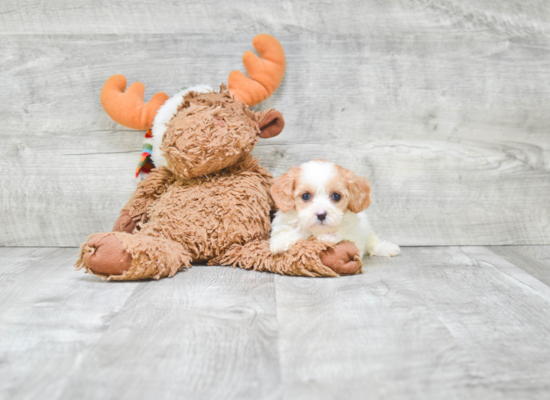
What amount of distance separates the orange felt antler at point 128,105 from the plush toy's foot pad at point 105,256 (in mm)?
397

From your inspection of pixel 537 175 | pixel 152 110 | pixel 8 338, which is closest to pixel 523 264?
pixel 537 175

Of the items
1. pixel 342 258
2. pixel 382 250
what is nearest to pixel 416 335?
pixel 342 258

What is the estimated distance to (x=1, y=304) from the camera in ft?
3.38

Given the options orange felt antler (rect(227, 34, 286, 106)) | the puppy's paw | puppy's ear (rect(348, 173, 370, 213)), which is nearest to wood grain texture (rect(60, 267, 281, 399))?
puppy's ear (rect(348, 173, 370, 213))

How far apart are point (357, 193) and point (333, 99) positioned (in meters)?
0.44

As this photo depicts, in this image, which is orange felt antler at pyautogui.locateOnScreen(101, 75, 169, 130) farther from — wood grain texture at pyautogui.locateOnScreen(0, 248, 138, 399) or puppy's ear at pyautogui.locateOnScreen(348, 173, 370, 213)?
puppy's ear at pyautogui.locateOnScreen(348, 173, 370, 213)

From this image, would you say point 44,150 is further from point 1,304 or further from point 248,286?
point 248,286

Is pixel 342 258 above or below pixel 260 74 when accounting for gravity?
below

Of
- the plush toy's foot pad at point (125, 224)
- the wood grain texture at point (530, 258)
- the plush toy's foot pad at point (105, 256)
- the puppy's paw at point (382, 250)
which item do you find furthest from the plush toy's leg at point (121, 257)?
the wood grain texture at point (530, 258)

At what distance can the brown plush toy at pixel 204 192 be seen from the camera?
1191 mm

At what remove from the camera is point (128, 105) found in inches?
55.0

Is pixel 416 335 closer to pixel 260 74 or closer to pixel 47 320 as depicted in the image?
pixel 47 320

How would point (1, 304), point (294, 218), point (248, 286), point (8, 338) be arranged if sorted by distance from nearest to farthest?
point (8, 338), point (1, 304), point (248, 286), point (294, 218)

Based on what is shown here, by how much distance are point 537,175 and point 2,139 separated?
1663 mm
